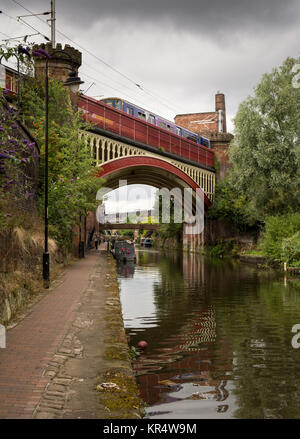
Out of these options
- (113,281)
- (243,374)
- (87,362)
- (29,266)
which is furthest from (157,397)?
(113,281)

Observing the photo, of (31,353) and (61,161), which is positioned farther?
(61,161)

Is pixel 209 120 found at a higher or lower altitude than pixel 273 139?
higher

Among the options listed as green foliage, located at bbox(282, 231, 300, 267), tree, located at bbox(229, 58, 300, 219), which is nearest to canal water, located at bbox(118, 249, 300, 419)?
green foliage, located at bbox(282, 231, 300, 267)

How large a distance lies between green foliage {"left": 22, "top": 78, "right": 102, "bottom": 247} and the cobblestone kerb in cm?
1062

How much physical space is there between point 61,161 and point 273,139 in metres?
16.4

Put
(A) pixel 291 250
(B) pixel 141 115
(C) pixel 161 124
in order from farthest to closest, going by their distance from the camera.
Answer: (C) pixel 161 124 → (B) pixel 141 115 → (A) pixel 291 250

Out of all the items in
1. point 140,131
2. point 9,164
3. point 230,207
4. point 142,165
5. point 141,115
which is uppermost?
point 141,115

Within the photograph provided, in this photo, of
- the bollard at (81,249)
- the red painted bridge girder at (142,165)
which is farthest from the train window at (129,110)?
the bollard at (81,249)

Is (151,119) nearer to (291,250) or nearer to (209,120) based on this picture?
(291,250)

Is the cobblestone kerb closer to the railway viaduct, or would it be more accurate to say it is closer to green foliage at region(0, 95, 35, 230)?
green foliage at region(0, 95, 35, 230)

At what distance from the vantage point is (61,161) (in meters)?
22.9

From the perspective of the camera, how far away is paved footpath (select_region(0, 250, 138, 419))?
182 inches

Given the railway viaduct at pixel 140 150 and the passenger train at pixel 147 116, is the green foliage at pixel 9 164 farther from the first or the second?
the passenger train at pixel 147 116

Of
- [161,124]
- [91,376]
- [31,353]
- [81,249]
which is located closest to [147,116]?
[161,124]
